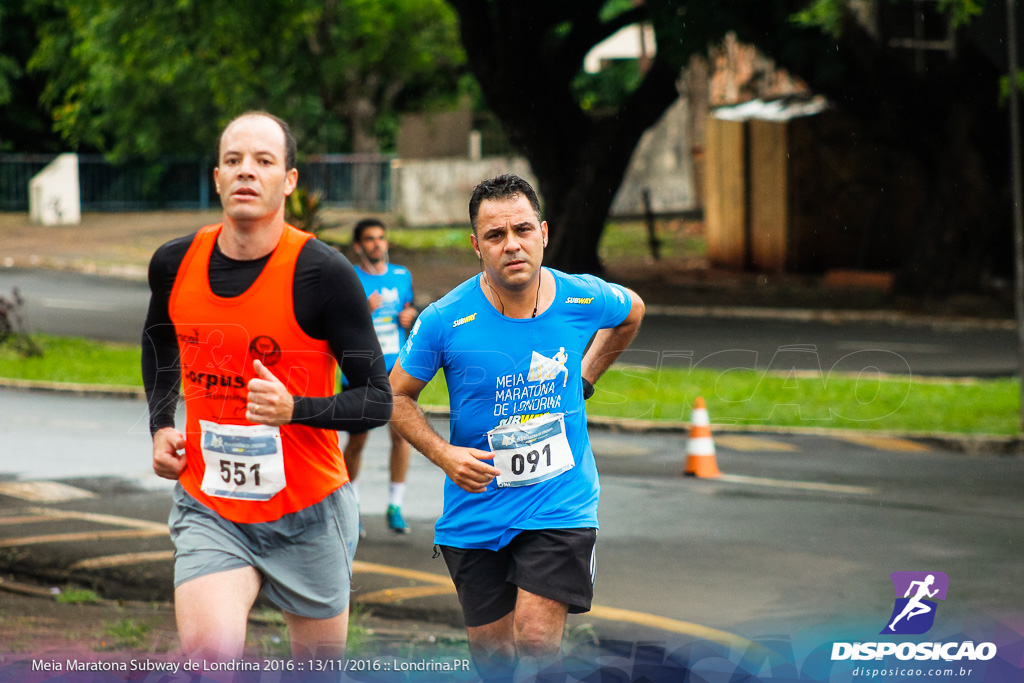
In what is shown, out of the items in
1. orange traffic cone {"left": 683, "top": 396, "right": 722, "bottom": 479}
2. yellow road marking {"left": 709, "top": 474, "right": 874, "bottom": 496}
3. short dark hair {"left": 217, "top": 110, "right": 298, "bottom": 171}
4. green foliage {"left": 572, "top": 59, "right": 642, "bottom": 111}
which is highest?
green foliage {"left": 572, "top": 59, "right": 642, "bottom": 111}

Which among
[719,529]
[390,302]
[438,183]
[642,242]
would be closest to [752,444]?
[719,529]

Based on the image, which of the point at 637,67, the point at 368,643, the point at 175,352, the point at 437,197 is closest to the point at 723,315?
the point at 437,197

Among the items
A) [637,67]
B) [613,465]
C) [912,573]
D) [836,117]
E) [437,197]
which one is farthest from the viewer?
[637,67]

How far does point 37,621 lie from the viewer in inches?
241

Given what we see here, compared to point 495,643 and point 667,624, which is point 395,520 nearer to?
point 667,624

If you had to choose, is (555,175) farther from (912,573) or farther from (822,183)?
(912,573)

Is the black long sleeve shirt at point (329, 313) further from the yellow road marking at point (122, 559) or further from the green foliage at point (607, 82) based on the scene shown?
the green foliage at point (607, 82)

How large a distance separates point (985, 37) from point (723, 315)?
1199cm

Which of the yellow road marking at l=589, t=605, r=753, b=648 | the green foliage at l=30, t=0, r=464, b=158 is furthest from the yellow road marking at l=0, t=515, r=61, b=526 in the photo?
the green foliage at l=30, t=0, r=464, b=158

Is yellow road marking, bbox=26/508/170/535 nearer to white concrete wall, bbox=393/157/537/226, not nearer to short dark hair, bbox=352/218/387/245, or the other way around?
short dark hair, bbox=352/218/387/245

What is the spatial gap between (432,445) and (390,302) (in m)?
4.75

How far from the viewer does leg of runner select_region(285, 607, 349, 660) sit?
400cm

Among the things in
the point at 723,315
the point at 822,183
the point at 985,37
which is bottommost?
the point at 723,315

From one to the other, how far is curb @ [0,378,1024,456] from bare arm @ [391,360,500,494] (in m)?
6.56
